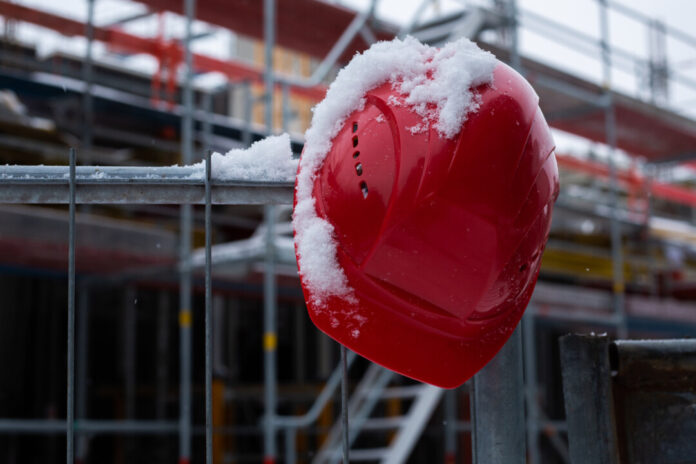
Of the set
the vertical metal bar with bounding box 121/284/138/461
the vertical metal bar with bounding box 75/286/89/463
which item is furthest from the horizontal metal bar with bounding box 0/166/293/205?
the vertical metal bar with bounding box 121/284/138/461

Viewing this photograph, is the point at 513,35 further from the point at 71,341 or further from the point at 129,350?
the point at 71,341

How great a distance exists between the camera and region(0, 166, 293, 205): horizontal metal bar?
1.41m

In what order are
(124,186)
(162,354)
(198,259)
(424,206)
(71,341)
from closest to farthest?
(424,206) < (71,341) < (124,186) < (198,259) < (162,354)

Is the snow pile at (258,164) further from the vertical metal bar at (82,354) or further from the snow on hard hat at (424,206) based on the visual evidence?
the vertical metal bar at (82,354)

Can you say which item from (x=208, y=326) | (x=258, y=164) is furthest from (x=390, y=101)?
(x=208, y=326)

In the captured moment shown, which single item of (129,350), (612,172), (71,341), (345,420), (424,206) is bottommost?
(345,420)

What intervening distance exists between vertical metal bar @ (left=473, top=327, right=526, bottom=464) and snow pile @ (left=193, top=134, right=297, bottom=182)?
0.48m

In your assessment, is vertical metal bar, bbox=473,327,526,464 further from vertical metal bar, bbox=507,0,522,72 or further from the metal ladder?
vertical metal bar, bbox=507,0,522,72

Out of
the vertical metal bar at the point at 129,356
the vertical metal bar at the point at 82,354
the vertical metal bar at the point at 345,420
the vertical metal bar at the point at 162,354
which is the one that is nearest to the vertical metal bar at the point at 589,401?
the vertical metal bar at the point at 345,420

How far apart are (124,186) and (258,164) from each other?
0.23m

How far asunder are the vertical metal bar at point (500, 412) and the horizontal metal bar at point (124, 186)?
1.54 ft

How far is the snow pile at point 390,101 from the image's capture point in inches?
48.6

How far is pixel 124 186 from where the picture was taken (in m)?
1.44

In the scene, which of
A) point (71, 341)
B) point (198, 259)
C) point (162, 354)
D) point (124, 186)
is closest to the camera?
point (71, 341)
